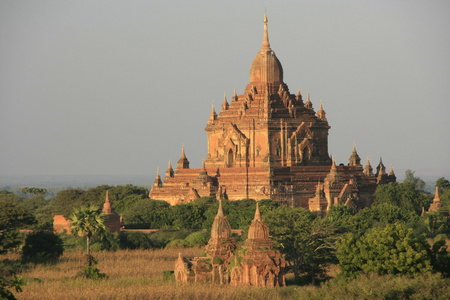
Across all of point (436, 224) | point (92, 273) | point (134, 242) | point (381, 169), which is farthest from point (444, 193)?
point (92, 273)

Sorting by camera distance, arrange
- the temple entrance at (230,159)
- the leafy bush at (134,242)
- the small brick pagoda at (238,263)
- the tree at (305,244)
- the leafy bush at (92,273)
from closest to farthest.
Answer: the small brick pagoda at (238,263) → the leafy bush at (92,273) → the tree at (305,244) → the leafy bush at (134,242) → the temple entrance at (230,159)

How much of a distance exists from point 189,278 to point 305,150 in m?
42.3

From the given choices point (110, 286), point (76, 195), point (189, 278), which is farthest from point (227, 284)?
point (76, 195)

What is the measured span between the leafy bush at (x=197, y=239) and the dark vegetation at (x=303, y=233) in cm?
6

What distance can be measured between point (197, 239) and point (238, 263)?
20222mm

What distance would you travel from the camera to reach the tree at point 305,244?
202ft

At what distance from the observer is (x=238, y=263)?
55.4 m

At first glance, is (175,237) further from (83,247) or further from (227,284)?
(227,284)

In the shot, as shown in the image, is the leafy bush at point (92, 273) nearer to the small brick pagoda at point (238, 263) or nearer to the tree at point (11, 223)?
the small brick pagoda at point (238, 263)

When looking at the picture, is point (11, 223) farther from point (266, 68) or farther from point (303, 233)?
point (266, 68)

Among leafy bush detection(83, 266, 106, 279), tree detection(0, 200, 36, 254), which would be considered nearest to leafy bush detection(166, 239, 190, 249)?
tree detection(0, 200, 36, 254)

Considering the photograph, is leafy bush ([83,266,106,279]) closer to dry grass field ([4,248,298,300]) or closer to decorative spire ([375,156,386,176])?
dry grass field ([4,248,298,300])

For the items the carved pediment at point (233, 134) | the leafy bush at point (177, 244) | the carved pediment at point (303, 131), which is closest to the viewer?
the leafy bush at point (177, 244)

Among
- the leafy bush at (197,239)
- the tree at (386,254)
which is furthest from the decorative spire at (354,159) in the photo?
the tree at (386,254)
